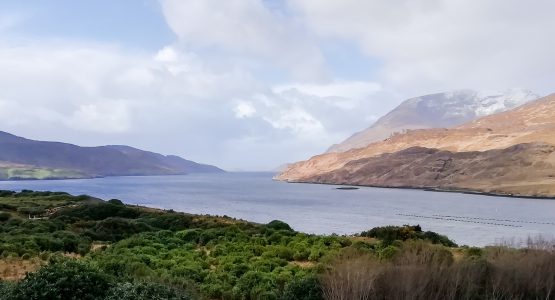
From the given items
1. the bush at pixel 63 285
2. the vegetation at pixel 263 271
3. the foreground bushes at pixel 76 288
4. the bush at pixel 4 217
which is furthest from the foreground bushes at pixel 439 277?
the bush at pixel 4 217

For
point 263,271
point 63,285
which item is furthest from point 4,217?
point 63,285

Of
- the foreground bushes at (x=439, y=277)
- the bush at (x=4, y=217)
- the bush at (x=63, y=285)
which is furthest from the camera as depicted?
the bush at (x=4, y=217)

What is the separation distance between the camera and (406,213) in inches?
3930

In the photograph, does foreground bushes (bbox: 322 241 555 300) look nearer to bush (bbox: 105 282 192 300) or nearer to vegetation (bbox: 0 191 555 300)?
vegetation (bbox: 0 191 555 300)

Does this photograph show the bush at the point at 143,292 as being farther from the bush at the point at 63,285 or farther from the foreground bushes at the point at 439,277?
the foreground bushes at the point at 439,277

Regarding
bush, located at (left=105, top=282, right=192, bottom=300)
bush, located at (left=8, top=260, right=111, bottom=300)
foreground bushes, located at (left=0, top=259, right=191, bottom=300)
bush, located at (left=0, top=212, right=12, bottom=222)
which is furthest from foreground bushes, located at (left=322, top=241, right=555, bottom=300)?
bush, located at (left=0, top=212, right=12, bottom=222)

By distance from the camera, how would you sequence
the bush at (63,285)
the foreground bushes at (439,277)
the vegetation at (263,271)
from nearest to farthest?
1. the bush at (63,285)
2. the vegetation at (263,271)
3. the foreground bushes at (439,277)

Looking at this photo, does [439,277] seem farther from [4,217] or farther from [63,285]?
[4,217]

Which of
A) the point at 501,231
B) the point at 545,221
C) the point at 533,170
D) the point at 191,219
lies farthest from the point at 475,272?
the point at 533,170

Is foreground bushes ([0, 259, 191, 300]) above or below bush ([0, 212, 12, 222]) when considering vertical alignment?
above

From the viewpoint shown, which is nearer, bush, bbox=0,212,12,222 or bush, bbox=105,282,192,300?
bush, bbox=105,282,192,300

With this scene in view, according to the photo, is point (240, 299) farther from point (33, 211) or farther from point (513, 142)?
point (513, 142)

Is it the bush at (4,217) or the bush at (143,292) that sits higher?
the bush at (143,292)

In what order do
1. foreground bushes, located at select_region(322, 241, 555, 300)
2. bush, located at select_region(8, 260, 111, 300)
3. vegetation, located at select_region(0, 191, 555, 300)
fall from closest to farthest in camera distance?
bush, located at select_region(8, 260, 111, 300) < vegetation, located at select_region(0, 191, 555, 300) < foreground bushes, located at select_region(322, 241, 555, 300)
